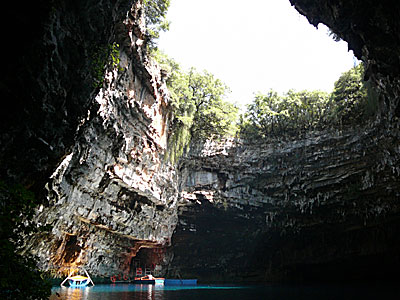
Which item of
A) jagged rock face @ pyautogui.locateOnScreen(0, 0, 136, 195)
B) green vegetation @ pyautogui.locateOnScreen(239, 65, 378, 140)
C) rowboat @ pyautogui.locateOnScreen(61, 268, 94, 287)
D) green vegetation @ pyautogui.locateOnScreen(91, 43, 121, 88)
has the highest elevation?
green vegetation @ pyautogui.locateOnScreen(239, 65, 378, 140)

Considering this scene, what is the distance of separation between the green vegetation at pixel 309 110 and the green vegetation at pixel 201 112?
1799 millimetres

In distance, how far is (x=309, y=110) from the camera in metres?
22.7

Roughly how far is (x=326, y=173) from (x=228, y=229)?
33.4 feet

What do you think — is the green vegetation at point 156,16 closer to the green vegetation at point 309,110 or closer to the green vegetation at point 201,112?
the green vegetation at point 201,112

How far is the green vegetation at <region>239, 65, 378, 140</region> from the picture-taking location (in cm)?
1991

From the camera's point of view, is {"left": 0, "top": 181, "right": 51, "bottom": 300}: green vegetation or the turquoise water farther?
the turquoise water

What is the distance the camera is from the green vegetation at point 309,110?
1991 cm

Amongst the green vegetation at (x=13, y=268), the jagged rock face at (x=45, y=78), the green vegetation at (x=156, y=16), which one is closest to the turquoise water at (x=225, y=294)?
the jagged rock face at (x=45, y=78)

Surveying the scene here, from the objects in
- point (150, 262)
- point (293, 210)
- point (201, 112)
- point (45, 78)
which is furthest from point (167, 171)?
point (45, 78)

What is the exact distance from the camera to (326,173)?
21125 millimetres

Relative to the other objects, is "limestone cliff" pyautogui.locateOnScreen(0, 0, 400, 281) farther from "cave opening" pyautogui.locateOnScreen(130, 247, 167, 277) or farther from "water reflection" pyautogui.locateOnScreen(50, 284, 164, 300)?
"water reflection" pyautogui.locateOnScreen(50, 284, 164, 300)

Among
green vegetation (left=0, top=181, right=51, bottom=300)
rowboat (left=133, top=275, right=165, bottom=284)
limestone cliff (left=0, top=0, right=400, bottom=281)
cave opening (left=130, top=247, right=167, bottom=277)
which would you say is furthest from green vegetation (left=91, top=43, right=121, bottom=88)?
cave opening (left=130, top=247, right=167, bottom=277)

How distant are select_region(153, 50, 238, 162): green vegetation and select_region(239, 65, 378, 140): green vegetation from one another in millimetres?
1799

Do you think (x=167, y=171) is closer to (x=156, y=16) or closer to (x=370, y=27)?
(x=156, y=16)
